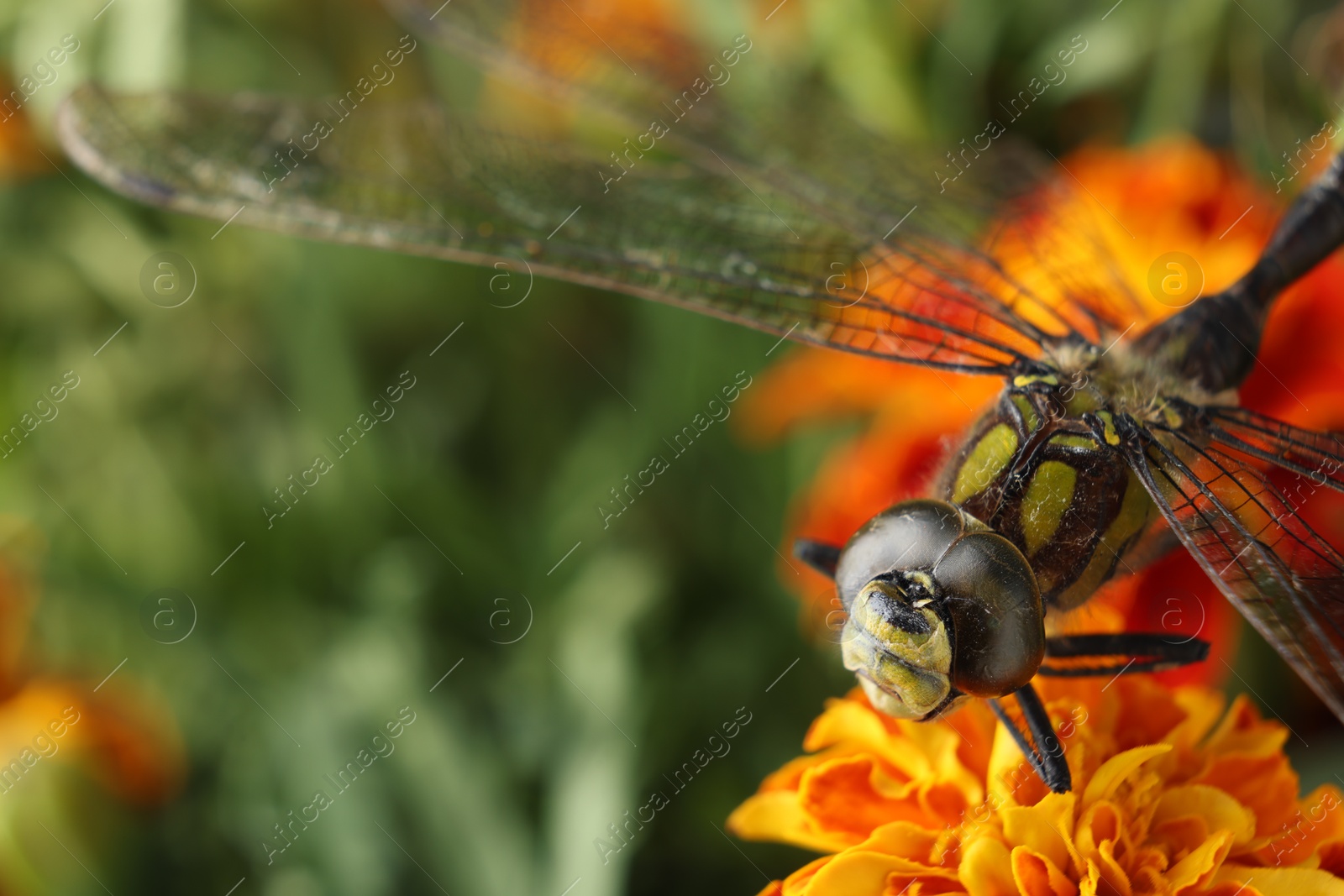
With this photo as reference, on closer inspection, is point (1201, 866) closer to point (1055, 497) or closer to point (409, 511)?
point (1055, 497)

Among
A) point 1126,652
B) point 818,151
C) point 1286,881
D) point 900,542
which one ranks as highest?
point 818,151

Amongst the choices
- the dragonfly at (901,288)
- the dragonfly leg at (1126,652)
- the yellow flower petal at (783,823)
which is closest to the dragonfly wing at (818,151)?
the dragonfly at (901,288)

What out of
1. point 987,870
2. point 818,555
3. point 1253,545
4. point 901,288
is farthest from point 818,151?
point 987,870

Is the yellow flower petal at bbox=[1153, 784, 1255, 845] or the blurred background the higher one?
the blurred background

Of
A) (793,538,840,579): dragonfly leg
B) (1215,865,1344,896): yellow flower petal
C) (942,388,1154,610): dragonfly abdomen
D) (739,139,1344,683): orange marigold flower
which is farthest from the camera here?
(739,139,1344,683): orange marigold flower

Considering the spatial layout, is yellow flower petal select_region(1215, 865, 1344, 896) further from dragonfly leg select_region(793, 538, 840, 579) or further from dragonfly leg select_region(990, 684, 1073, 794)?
dragonfly leg select_region(793, 538, 840, 579)

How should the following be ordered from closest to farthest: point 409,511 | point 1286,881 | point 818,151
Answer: point 1286,881
point 818,151
point 409,511

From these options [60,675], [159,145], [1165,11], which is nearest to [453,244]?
[159,145]

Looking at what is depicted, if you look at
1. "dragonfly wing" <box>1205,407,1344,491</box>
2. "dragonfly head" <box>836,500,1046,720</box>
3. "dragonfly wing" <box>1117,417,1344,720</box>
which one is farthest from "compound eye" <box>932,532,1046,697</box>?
"dragonfly wing" <box>1205,407,1344,491</box>
